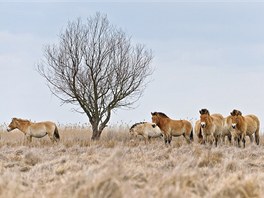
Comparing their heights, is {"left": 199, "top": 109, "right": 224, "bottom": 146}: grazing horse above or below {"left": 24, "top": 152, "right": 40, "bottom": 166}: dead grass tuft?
above

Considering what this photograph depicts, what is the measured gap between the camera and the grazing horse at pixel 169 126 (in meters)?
21.6

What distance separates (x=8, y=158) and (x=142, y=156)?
11.5 ft

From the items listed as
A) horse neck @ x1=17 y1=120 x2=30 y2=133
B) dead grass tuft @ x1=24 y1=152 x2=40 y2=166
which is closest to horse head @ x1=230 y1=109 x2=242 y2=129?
dead grass tuft @ x1=24 y1=152 x2=40 y2=166

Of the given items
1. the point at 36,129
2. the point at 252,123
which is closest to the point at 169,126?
the point at 252,123

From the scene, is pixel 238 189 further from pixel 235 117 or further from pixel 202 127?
pixel 235 117

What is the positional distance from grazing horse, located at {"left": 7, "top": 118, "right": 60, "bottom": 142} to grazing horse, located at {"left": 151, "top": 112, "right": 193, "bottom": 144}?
552cm

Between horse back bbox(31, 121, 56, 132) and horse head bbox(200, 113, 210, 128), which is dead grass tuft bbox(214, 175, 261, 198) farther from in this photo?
horse back bbox(31, 121, 56, 132)

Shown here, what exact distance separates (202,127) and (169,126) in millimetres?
3161

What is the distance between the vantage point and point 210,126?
763 inches

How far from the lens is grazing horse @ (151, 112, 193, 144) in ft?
70.8

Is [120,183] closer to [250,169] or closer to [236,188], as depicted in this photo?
[236,188]

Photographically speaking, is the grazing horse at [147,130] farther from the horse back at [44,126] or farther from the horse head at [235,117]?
the horse head at [235,117]

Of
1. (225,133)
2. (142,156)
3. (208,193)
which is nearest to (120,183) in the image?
(208,193)

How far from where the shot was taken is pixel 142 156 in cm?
1317
